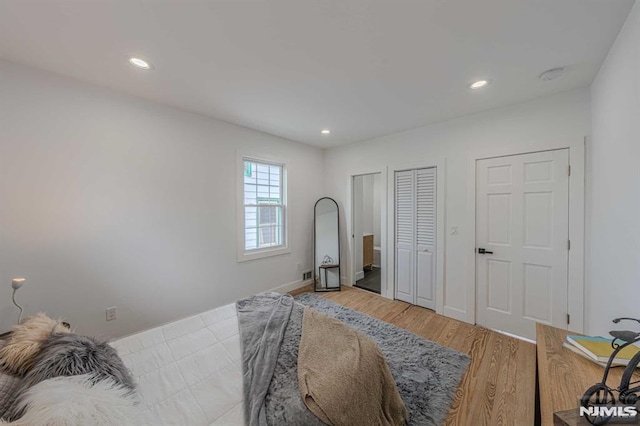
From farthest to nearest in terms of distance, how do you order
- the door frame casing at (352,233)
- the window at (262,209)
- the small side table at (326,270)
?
the small side table at (326,270) < the door frame casing at (352,233) < the window at (262,209)

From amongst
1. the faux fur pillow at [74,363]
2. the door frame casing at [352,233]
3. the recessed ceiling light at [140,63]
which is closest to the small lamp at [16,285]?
the faux fur pillow at [74,363]

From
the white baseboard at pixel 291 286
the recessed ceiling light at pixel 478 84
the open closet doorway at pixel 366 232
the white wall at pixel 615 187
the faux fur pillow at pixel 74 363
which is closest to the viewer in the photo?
the faux fur pillow at pixel 74 363

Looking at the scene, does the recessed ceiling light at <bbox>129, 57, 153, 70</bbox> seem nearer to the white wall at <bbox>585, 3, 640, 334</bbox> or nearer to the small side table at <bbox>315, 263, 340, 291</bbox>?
the white wall at <bbox>585, 3, 640, 334</bbox>

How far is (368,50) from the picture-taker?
1646 mm

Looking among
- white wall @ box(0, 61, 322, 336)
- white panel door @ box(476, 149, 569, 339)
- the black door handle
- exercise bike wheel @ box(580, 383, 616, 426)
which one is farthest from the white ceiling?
exercise bike wheel @ box(580, 383, 616, 426)

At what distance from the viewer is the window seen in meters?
3.33

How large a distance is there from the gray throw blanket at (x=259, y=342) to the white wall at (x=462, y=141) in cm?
216

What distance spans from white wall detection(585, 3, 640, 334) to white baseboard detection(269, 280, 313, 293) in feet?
11.0

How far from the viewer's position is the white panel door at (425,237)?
3.11 m

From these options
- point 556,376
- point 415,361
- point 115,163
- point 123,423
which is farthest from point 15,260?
point 556,376

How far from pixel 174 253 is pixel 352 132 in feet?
9.12

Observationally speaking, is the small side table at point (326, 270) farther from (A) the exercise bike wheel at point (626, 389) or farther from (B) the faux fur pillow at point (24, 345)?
(A) the exercise bike wheel at point (626, 389)

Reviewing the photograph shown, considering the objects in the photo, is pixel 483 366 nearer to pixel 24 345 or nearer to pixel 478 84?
pixel 478 84

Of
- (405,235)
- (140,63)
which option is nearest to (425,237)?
(405,235)
